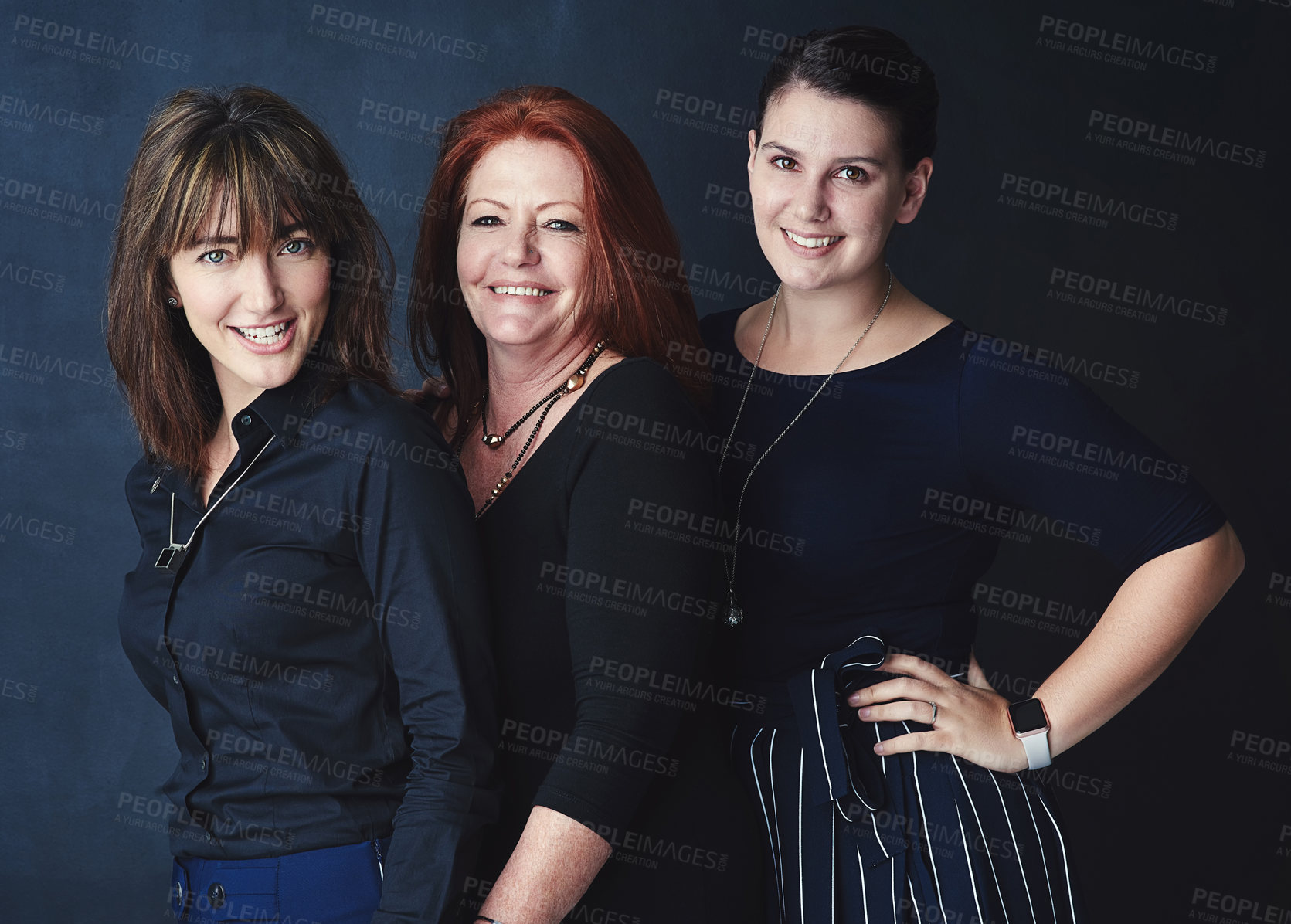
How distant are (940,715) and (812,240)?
86 centimetres

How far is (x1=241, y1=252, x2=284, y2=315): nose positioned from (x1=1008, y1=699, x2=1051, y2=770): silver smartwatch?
1.46 m

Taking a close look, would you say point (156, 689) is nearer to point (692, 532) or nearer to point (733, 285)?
point (692, 532)

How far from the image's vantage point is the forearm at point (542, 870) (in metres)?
1.52

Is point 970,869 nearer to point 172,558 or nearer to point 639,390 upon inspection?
point 639,390

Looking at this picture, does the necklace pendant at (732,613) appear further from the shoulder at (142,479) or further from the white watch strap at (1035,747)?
the shoulder at (142,479)

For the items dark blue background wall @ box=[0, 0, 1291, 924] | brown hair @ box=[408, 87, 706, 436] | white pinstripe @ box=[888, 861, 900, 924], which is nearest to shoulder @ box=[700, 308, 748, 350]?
brown hair @ box=[408, 87, 706, 436]

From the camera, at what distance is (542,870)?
5.00 feet

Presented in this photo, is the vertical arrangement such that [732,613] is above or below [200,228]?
below

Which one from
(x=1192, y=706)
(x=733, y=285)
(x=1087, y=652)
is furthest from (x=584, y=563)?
(x=1192, y=706)

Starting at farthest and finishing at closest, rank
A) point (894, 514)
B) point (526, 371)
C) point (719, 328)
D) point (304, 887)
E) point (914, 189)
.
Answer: point (719, 328) → point (914, 189) → point (894, 514) → point (526, 371) → point (304, 887)

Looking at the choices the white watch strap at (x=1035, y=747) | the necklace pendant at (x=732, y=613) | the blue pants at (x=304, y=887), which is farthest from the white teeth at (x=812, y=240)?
the blue pants at (x=304, y=887)

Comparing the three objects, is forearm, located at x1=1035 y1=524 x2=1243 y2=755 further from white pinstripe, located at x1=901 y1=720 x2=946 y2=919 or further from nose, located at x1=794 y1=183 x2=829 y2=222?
nose, located at x1=794 y1=183 x2=829 y2=222

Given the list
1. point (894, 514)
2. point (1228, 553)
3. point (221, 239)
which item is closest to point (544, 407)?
point (221, 239)

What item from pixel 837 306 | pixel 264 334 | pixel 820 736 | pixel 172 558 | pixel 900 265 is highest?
pixel 900 265
